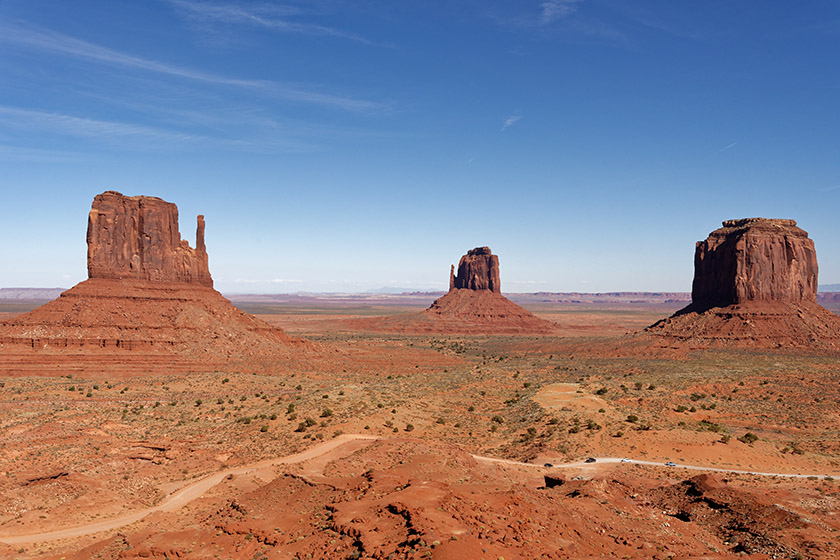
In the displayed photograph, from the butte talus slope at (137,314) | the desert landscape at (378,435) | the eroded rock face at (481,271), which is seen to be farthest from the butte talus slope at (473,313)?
the butte talus slope at (137,314)

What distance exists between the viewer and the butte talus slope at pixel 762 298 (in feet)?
288

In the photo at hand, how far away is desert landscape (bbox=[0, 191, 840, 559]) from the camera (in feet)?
59.3

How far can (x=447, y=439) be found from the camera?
36.0 meters

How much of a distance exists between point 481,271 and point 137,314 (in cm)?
11809

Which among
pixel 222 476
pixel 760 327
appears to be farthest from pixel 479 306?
pixel 222 476

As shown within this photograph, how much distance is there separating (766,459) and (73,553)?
35.7 metres

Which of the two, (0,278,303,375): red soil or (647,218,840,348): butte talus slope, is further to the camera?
(647,218,840,348): butte talus slope

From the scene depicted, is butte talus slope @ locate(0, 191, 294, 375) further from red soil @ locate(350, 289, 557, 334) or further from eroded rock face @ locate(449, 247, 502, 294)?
eroded rock face @ locate(449, 247, 502, 294)

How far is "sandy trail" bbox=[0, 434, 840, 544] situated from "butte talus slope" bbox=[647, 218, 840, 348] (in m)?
66.3

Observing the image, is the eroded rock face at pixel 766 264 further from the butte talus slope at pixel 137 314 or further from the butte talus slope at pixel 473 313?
the butte talus slope at pixel 137 314

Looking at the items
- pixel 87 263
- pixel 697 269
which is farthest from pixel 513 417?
pixel 697 269

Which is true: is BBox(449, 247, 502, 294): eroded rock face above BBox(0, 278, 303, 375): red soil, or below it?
above

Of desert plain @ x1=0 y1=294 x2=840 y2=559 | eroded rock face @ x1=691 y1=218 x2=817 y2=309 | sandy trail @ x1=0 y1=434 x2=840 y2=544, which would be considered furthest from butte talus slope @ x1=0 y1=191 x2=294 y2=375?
eroded rock face @ x1=691 y1=218 x2=817 y2=309

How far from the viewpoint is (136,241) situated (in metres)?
70.0
